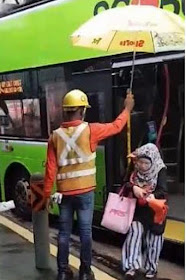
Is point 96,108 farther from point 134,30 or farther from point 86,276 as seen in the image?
point 86,276

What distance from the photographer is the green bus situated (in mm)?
6340

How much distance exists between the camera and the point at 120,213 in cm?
548

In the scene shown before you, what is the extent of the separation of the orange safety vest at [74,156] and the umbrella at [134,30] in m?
0.88

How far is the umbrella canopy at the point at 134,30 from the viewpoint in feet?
16.8

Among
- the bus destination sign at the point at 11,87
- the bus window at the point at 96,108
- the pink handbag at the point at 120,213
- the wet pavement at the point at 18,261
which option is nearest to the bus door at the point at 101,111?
the bus window at the point at 96,108

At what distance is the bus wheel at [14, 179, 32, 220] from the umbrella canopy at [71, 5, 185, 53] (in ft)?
12.5

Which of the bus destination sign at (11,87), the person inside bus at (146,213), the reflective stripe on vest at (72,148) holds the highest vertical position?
the bus destination sign at (11,87)

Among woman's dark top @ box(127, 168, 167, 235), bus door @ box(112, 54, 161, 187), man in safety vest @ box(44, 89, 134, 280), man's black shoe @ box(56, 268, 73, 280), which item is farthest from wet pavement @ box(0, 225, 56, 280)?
bus door @ box(112, 54, 161, 187)

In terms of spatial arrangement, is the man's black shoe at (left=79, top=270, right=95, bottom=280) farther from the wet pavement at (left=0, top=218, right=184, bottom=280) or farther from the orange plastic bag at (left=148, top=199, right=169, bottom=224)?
the orange plastic bag at (left=148, top=199, right=169, bottom=224)

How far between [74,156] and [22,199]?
415 centimetres

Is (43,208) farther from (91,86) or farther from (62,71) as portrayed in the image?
(62,71)

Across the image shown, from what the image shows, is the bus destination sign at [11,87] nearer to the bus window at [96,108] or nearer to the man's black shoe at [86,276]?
the bus window at [96,108]

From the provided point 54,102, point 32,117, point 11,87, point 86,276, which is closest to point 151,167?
point 86,276

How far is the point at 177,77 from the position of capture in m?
6.23
